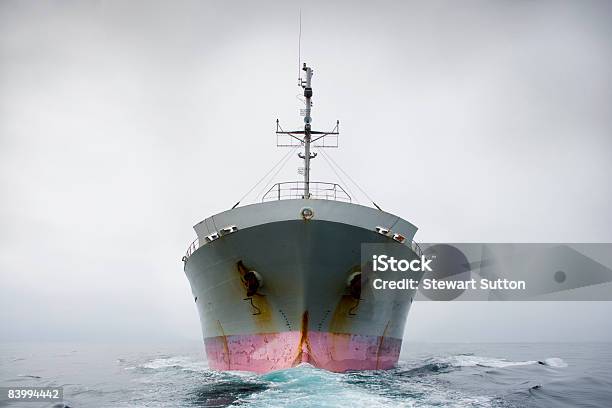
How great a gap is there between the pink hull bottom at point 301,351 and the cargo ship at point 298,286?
27 millimetres

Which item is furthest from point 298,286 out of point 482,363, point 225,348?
point 482,363

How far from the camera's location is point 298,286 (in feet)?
41.5

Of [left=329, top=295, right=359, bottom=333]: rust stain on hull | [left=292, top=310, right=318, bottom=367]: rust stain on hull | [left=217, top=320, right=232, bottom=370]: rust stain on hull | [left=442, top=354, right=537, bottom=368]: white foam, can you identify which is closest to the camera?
[left=292, top=310, right=318, bottom=367]: rust stain on hull

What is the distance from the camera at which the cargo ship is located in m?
12.7

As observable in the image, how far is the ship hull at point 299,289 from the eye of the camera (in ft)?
41.6

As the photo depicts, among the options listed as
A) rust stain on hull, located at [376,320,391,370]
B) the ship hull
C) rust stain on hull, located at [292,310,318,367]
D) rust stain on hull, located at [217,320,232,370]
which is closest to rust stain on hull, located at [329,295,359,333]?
the ship hull

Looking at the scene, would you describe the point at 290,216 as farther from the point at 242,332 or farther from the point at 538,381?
the point at 538,381

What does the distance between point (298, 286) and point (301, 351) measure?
5.68ft

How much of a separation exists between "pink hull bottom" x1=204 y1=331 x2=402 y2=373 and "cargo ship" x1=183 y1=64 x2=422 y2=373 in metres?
0.03

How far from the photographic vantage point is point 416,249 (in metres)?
17.0

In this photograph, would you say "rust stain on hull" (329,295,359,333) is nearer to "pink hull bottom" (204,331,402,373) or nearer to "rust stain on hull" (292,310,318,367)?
"pink hull bottom" (204,331,402,373)

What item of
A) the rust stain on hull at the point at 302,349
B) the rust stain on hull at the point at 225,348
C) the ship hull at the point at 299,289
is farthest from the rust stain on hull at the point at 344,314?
the rust stain on hull at the point at 225,348

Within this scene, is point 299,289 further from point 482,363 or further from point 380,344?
point 482,363

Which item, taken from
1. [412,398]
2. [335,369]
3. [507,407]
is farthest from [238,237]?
[507,407]
